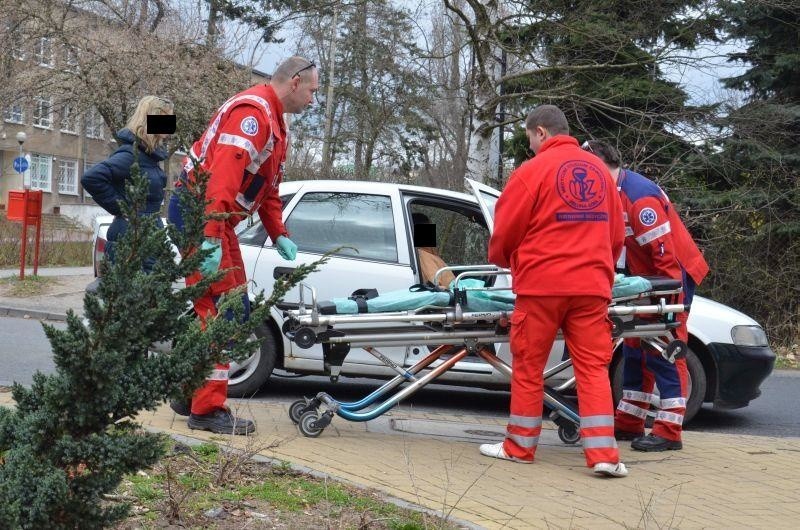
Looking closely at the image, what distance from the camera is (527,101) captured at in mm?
16969

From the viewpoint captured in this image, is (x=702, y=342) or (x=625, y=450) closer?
(x=625, y=450)

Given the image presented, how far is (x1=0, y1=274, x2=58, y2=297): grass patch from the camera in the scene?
16302 millimetres

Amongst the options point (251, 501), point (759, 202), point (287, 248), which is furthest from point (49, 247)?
point (251, 501)

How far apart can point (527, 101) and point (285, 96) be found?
1163 cm

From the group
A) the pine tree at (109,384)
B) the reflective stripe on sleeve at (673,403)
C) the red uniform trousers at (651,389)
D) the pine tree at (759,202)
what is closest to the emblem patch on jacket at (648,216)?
the red uniform trousers at (651,389)

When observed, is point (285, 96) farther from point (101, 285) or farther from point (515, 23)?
point (515, 23)

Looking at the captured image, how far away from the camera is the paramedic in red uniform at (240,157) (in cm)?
545

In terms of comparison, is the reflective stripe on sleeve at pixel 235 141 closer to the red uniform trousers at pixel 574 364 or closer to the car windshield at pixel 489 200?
the red uniform trousers at pixel 574 364

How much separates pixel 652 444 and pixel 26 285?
42.7 ft

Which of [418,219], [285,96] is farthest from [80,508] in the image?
[418,219]

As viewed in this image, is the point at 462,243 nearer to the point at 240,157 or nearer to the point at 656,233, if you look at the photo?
the point at 656,233

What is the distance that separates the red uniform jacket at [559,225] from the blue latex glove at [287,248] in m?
1.44

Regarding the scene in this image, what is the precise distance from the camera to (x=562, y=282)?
5352 mm

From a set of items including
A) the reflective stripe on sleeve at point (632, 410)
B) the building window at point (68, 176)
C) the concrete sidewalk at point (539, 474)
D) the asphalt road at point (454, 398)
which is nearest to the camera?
the concrete sidewalk at point (539, 474)
